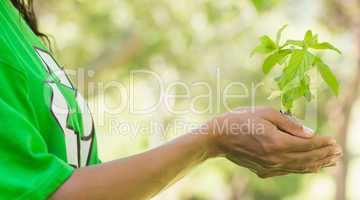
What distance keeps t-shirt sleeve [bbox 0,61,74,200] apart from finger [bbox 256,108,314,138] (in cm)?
34

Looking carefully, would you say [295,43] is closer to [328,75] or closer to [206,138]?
[328,75]

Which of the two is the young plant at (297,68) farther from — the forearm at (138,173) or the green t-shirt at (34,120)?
the green t-shirt at (34,120)

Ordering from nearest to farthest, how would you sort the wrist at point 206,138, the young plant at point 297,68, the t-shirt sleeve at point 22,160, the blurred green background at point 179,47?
the t-shirt sleeve at point 22,160
the wrist at point 206,138
the young plant at point 297,68
the blurred green background at point 179,47

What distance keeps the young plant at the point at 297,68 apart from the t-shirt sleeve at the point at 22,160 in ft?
1.44

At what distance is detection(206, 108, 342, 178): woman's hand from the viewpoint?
1.23 m

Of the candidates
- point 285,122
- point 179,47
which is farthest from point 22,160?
point 179,47

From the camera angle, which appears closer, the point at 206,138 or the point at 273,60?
the point at 206,138

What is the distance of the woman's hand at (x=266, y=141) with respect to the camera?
4.04 feet

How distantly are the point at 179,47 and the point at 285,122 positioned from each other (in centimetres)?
728

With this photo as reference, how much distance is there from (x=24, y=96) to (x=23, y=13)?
457 millimetres

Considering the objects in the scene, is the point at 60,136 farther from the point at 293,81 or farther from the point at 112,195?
the point at 293,81

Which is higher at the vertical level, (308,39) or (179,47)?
(179,47)

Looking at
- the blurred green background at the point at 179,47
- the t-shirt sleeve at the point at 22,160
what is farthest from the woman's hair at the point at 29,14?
the blurred green background at the point at 179,47

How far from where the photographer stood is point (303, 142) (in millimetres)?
1283
